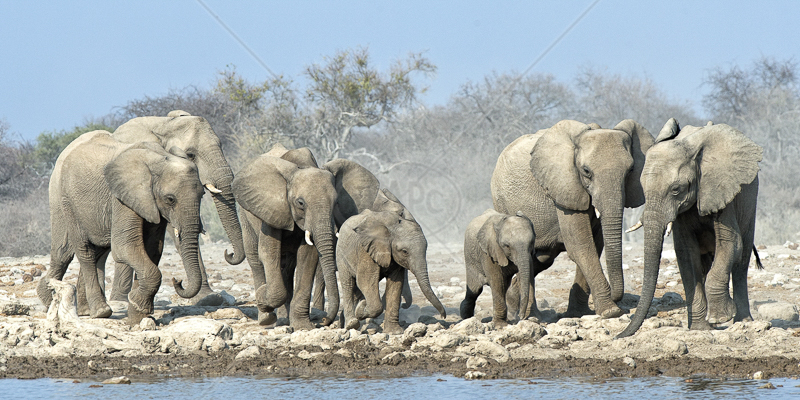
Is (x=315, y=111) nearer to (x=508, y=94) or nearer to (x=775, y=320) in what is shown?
(x=508, y=94)

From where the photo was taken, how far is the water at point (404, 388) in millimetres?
6719

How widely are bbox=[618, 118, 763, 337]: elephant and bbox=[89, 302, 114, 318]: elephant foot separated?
4917 mm

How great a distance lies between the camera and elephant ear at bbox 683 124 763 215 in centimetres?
792

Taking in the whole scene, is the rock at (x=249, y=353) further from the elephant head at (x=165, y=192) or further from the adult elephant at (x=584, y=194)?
the adult elephant at (x=584, y=194)

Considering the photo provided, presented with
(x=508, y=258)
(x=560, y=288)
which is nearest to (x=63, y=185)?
(x=508, y=258)

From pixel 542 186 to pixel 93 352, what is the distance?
14.1 feet

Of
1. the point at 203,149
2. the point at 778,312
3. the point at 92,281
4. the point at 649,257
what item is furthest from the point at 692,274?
the point at 92,281

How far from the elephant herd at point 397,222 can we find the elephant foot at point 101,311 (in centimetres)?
1

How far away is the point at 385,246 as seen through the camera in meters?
8.77

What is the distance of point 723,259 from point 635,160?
166 centimetres

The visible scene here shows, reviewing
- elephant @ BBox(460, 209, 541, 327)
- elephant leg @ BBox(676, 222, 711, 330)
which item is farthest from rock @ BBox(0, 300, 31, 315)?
elephant leg @ BBox(676, 222, 711, 330)

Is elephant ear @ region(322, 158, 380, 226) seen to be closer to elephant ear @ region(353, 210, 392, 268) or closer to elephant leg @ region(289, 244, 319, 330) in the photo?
elephant leg @ region(289, 244, 319, 330)

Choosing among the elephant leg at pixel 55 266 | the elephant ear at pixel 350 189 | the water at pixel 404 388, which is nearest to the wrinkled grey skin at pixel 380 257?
the elephant ear at pixel 350 189

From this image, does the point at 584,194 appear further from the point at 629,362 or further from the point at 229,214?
the point at 229,214
